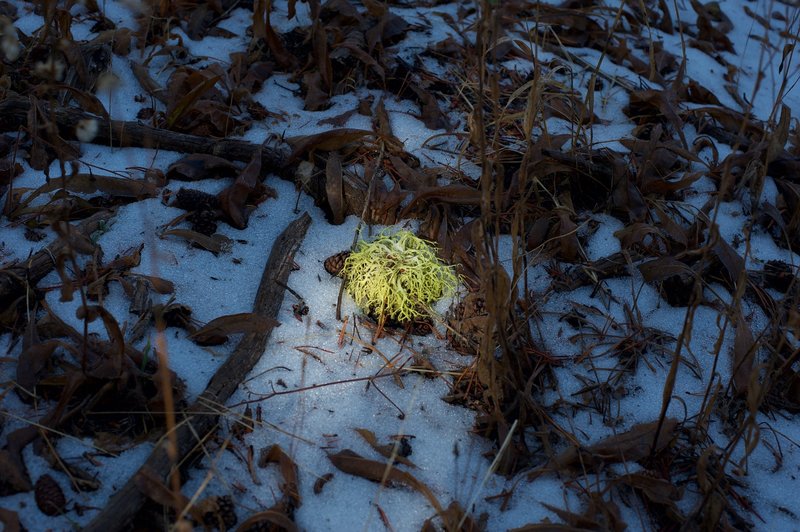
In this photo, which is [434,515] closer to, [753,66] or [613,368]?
[613,368]

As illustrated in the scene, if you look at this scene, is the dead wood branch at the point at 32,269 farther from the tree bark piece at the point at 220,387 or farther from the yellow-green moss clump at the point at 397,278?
the yellow-green moss clump at the point at 397,278

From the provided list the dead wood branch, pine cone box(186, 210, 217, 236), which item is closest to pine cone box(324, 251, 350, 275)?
pine cone box(186, 210, 217, 236)

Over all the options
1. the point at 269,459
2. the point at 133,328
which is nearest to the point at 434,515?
the point at 269,459

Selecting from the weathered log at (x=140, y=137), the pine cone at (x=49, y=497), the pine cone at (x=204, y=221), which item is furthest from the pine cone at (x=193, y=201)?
the pine cone at (x=49, y=497)

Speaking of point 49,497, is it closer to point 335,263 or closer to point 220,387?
point 220,387

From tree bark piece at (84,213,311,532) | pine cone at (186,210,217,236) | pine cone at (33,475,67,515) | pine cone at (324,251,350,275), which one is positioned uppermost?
pine cone at (324,251,350,275)

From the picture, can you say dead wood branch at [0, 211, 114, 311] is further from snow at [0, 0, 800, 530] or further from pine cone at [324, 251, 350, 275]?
pine cone at [324, 251, 350, 275]

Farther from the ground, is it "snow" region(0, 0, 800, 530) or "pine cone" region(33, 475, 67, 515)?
"snow" region(0, 0, 800, 530)
